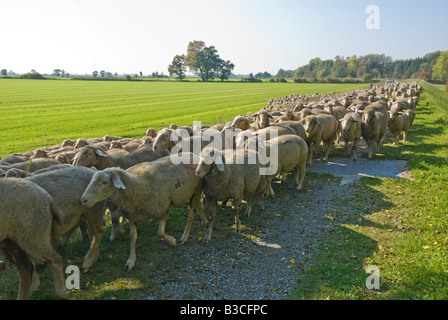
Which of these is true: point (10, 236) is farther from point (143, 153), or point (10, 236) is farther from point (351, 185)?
point (351, 185)

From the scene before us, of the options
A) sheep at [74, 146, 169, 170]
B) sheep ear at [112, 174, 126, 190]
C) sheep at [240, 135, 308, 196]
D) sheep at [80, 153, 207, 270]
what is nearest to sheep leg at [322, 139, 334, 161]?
sheep at [240, 135, 308, 196]

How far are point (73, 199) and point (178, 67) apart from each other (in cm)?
12587

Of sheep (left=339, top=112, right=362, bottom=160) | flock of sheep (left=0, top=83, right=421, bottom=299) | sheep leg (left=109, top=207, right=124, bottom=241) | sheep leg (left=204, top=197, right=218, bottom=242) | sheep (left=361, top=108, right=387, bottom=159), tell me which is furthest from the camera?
sheep (left=361, top=108, right=387, bottom=159)

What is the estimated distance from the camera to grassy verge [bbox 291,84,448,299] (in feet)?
18.6

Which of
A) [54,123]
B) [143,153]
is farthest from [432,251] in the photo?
[54,123]

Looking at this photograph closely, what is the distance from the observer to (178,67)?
12525cm

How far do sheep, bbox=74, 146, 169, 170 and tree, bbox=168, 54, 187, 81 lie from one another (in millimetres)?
120354

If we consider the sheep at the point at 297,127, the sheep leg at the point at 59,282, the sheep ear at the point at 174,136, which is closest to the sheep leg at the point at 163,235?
the sheep leg at the point at 59,282

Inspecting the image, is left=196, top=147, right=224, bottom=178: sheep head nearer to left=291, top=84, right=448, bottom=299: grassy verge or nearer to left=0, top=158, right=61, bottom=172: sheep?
left=291, top=84, right=448, bottom=299: grassy verge

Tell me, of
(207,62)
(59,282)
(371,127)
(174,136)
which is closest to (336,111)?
(371,127)

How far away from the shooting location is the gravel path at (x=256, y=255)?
5758 millimetres

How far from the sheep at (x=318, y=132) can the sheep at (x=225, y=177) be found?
5115 mm

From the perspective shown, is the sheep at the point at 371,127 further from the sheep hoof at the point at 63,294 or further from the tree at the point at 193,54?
the tree at the point at 193,54

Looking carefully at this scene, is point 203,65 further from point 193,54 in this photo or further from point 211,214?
point 211,214
